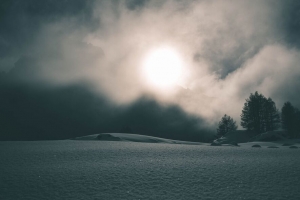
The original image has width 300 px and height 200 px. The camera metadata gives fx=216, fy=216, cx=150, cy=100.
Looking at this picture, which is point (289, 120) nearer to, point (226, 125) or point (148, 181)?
point (226, 125)

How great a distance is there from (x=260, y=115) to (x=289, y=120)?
7.57 metres

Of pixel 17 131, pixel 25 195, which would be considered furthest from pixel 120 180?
pixel 17 131

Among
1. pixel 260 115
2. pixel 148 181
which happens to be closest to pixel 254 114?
pixel 260 115

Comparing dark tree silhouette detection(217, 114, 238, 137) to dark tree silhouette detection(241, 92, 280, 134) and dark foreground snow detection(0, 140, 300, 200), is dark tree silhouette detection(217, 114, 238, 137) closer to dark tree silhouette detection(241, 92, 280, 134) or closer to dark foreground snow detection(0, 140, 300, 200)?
dark tree silhouette detection(241, 92, 280, 134)

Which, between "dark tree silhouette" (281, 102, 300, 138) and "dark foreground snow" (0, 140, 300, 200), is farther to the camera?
"dark tree silhouette" (281, 102, 300, 138)

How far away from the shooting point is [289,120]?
186ft

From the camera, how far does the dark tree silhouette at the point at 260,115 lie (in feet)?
185

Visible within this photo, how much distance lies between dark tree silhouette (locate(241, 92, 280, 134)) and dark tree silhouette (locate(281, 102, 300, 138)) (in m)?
1.84

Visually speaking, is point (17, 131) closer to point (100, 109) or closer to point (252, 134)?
point (100, 109)

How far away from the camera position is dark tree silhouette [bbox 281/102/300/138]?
5541 cm

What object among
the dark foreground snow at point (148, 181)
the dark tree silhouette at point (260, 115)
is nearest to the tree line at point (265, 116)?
the dark tree silhouette at point (260, 115)

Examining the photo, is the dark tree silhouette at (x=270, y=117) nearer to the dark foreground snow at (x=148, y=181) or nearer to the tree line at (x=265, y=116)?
the tree line at (x=265, y=116)

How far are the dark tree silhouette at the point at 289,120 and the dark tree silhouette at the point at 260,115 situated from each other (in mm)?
1844

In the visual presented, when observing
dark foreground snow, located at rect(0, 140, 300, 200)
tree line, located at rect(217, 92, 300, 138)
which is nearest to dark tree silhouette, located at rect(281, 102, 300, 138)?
tree line, located at rect(217, 92, 300, 138)
